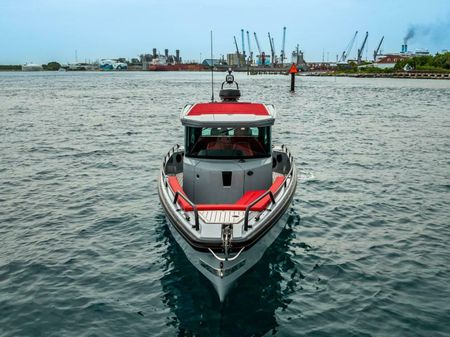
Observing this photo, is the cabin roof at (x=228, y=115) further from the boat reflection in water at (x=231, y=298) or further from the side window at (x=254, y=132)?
the boat reflection in water at (x=231, y=298)

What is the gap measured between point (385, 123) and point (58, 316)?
3752 centimetres

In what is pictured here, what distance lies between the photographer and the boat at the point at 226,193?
32.7ft

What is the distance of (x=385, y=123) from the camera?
41656 mm

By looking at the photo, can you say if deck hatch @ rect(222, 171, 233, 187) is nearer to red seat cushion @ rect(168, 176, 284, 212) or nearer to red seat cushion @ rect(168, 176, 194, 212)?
red seat cushion @ rect(168, 176, 284, 212)

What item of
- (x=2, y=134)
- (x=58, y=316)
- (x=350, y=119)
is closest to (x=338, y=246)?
(x=58, y=316)

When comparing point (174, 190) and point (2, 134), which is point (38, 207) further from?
point (2, 134)

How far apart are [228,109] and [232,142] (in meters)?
1.19

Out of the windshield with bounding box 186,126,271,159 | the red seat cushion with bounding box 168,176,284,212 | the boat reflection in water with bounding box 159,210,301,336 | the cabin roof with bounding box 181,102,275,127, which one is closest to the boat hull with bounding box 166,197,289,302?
the boat reflection in water with bounding box 159,210,301,336

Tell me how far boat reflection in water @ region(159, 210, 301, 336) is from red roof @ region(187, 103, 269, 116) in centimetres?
435

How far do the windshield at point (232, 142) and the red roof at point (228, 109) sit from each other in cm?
57

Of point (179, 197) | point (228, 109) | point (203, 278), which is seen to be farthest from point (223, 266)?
point (228, 109)

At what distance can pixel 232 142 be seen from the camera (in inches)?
544

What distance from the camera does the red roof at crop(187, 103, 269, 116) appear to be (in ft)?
46.1

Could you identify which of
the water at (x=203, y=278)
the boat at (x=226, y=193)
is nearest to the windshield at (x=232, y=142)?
the boat at (x=226, y=193)
